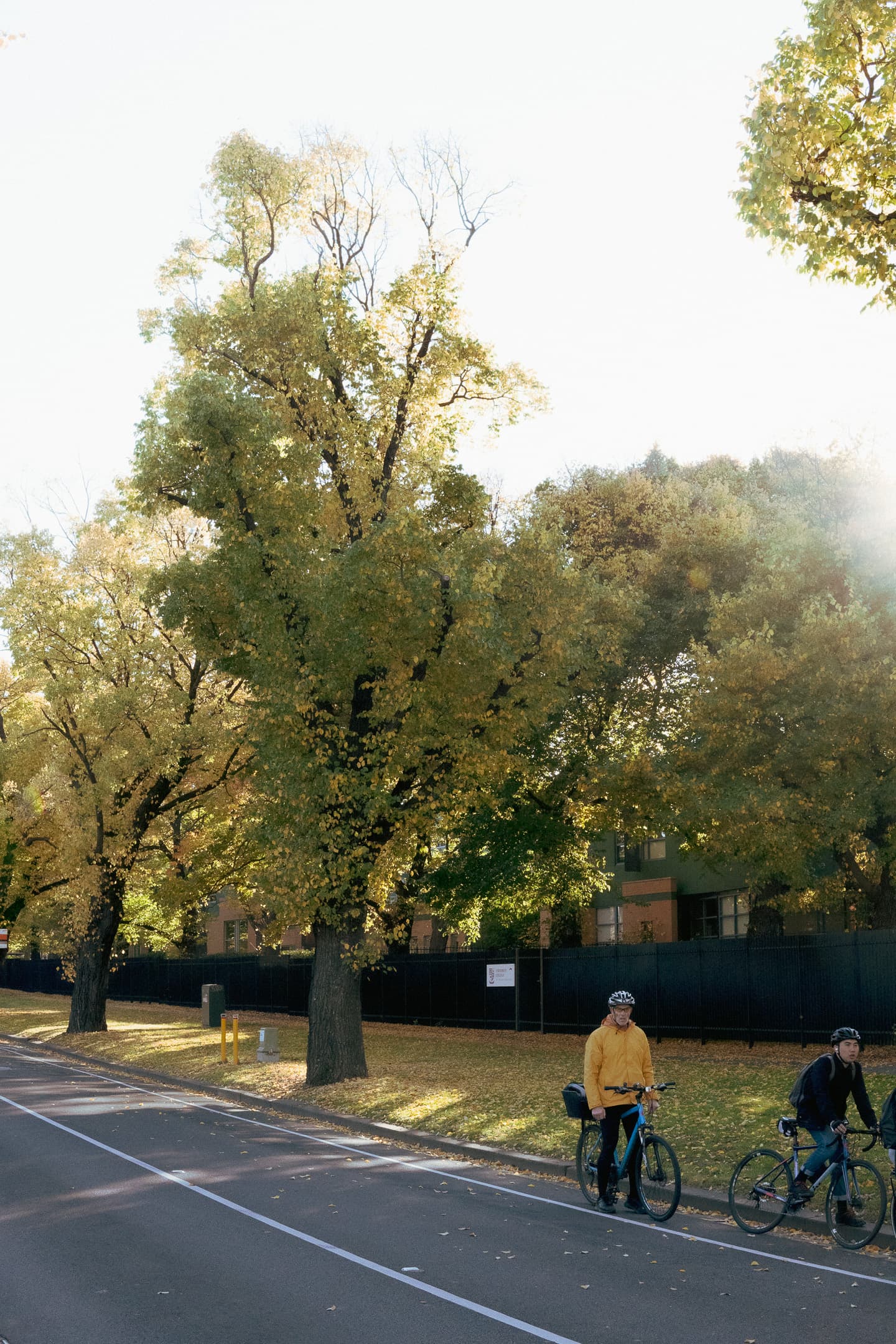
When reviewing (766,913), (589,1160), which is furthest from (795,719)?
(589,1160)

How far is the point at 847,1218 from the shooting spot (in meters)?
10.4

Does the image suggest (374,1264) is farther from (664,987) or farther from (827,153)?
(664,987)

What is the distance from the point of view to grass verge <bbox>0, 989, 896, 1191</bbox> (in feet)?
51.6

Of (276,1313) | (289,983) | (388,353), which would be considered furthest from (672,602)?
(276,1313)

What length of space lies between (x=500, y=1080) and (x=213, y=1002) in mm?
15227

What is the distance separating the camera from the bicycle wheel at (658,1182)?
1115 cm

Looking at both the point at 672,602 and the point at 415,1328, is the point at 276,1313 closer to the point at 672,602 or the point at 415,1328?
the point at 415,1328

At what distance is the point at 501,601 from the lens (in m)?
22.6

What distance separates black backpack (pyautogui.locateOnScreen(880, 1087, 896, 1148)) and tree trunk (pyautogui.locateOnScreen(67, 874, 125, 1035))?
28228 millimetres

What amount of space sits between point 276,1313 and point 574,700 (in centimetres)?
2310

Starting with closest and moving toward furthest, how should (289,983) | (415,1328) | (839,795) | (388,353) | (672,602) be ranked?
1. (415,1328)
2. (388,353)
3. (839,795)
4. (672,602)
5. (289,983)

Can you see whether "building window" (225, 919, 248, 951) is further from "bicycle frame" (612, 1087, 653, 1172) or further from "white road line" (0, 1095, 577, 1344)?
"bicycle frame" (612, 1087, 653, 1172)

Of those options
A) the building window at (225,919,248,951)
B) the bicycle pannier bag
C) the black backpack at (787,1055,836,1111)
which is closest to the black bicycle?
the black backpack at (787,1055,836,1111)

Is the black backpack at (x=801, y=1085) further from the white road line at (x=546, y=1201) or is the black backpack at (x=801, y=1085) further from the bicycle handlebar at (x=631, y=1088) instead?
the bicycle handlebar at (x=631, y=1088)
